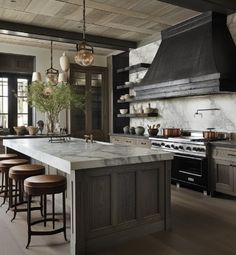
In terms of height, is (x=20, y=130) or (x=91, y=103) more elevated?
(x=91, y=103)

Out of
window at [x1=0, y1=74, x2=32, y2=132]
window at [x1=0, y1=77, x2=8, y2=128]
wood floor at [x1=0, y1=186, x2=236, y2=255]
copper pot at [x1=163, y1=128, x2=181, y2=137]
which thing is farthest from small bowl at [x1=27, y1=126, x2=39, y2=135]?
wood floor at [x1=0, y1=186, x2=236, y2=255]

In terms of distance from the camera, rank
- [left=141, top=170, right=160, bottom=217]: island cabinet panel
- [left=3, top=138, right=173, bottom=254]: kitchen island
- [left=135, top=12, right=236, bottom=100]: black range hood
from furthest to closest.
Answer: [left=135, top=12, right=236, bottom=100]: black range hood
[left=141, top=170, right=160, bottom=217]: island cabinet panel
[left=3, top=138, right=173, bottom=254]: kitchen island

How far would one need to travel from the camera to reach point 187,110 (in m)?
6.16

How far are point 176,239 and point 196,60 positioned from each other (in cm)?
334

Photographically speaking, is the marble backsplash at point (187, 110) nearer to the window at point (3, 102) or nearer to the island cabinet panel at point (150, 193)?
the island cabinet panel at point (150, 193)

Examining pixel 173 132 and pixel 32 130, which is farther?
pixel 32 130

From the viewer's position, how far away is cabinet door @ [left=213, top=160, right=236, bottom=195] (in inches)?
177

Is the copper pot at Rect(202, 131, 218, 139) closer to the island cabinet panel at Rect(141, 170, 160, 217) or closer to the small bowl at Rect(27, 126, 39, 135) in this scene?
the island cabinet panel at Rect(141, 170, 160, 217)

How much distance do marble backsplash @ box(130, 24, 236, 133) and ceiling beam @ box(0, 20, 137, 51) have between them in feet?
2.03

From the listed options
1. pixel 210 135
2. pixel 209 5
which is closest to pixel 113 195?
pixel 210 135

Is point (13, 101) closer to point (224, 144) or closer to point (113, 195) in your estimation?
point (224, 144)

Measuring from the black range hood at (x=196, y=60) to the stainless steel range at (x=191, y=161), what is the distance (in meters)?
0.89

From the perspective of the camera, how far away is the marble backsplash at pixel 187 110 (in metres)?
5.31

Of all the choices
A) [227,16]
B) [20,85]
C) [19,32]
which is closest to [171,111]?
[227,16]
